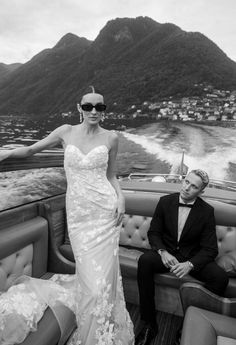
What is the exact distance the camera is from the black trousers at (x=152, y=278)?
6.29 feet

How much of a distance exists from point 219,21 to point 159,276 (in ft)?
42.8

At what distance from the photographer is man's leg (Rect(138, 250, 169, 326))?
193 cm

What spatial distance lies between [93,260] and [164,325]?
3.13ft

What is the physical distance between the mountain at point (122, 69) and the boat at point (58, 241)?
8707 millimetres

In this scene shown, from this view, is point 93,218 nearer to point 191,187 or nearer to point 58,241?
point 191,187

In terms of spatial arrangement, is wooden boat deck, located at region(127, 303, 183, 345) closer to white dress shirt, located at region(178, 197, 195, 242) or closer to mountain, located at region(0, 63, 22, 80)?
white dress shirt, located at region(178, 197, 195, 242)

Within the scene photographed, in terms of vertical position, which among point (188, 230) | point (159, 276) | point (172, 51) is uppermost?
point (172, 51)

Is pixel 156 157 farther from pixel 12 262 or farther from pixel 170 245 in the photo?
pixel 12 262

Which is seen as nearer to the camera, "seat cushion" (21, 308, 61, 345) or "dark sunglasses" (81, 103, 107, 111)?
"seat cushion" (21, 308, 61, 345)

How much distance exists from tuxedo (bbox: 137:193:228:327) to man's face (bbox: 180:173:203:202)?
7 centimetres

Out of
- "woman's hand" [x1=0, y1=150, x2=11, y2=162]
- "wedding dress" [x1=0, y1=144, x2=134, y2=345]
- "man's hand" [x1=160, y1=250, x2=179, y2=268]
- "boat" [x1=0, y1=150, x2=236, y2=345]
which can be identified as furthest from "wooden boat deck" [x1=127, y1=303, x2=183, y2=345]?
"woman's hand" [x1=0, y1=150, x2=11, y2=162]

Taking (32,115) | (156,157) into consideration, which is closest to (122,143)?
(156,157)

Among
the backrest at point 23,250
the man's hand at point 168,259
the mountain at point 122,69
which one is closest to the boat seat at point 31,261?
the backrest at point 23,250

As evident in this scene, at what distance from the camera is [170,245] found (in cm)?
214
